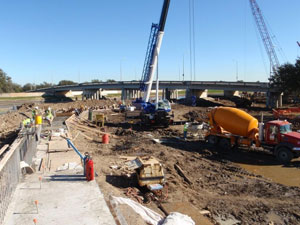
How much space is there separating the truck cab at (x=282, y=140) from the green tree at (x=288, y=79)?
3525 centimetres

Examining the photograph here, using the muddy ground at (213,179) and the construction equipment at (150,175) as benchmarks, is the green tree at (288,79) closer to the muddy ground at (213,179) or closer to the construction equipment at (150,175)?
the muddy ground at (213,179)

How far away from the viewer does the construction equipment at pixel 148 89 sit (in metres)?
26.3

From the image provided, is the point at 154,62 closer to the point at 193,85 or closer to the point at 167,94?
the point at 193,85

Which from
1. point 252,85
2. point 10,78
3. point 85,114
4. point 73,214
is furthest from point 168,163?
point 10,78

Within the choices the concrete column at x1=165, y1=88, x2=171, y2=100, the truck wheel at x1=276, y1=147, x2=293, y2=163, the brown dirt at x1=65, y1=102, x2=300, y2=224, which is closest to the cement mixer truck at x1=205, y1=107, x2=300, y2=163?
the truck wheel at x1=276, y1=147, x2=293, y2=163

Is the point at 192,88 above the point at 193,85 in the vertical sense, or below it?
below

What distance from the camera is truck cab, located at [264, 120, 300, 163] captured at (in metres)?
15.4

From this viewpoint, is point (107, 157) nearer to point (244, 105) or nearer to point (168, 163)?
point (168, 163)

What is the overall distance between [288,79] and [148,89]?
2863cm

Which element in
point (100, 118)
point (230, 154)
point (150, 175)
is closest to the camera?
point (150, 175)

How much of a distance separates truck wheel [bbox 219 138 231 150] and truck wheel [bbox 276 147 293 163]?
3405 mm

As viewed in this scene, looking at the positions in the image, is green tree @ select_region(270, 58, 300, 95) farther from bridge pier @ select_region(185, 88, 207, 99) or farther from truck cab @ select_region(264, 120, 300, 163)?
truck cab @ select_region(264, 120, 300, 163)

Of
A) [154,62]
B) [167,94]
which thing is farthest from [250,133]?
[167,94]

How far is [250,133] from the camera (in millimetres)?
17703
